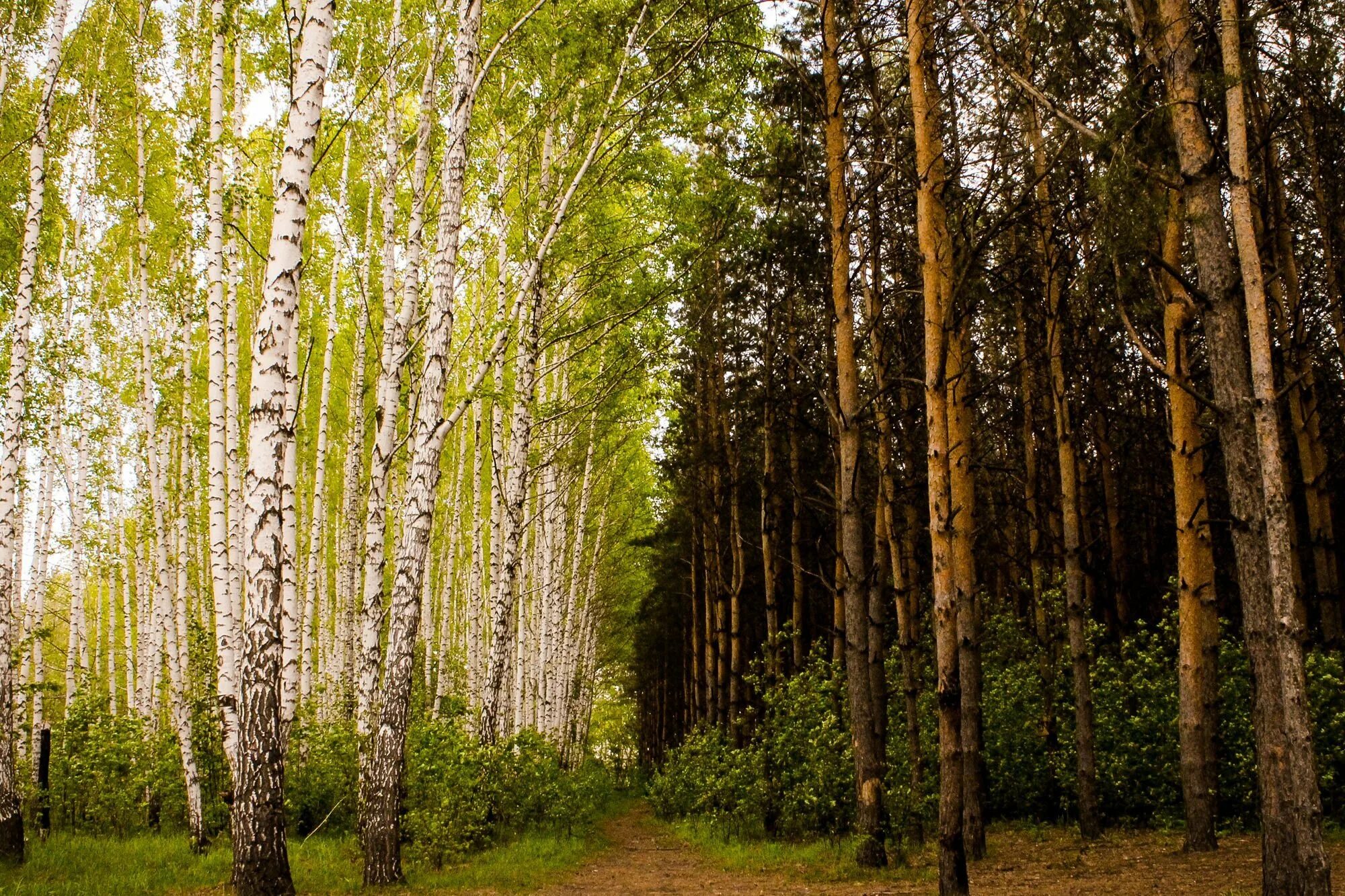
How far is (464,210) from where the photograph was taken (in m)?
14.9

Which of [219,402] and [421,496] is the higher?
[219,402]

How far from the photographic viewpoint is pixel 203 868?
29.2ft

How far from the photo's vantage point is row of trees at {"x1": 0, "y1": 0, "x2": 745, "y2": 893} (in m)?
8.09

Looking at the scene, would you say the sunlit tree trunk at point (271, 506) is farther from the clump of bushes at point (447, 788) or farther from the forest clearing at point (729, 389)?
the clump of bushes at point (447, 788)

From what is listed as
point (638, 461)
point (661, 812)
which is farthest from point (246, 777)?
point (638, 461)

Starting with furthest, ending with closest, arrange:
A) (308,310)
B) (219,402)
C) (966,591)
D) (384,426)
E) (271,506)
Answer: (308,310), (966,591), (219,402), (384,426), (271,506)

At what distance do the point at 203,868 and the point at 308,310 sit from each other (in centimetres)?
1143

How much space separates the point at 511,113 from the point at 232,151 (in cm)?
361

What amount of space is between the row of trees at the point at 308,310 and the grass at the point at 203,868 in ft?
1.59

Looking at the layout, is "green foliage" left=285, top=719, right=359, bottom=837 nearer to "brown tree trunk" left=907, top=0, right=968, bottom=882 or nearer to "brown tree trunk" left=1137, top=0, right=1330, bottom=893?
"brown tree trunk" left=907, top=0, right=968, bottom=882

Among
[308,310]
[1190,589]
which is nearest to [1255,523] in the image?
[1190,589]

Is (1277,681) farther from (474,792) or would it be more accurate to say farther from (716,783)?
(716,783)

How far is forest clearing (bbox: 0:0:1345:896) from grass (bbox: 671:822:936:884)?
128 mm

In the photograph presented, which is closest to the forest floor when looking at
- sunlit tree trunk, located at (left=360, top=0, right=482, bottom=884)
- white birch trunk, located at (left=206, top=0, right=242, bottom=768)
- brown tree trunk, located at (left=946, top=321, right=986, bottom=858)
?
brown tree trunk, located at (left=946, top=321, right=986, bottom=858)
